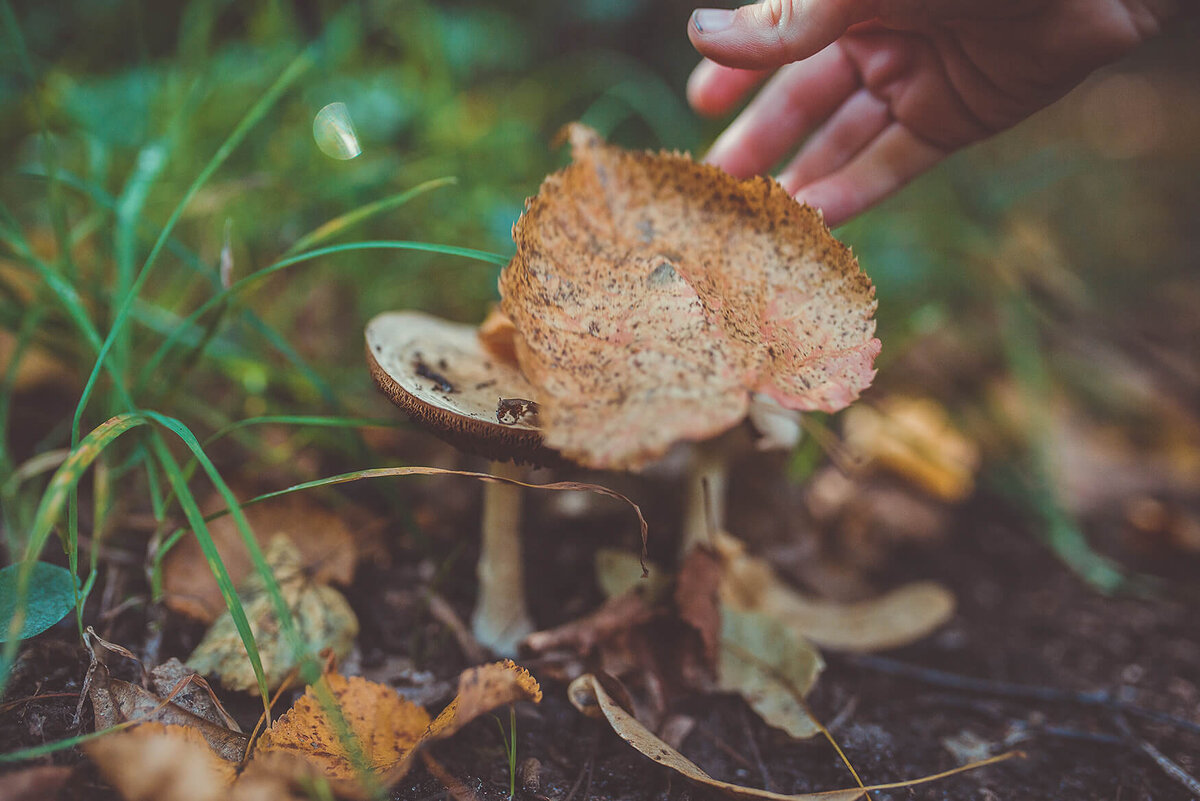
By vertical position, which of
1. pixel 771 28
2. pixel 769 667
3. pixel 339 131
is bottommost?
pixel 769 667

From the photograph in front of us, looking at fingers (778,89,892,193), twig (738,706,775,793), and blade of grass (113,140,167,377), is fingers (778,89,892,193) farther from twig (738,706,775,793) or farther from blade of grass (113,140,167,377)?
blade of grass (113,140,167,377)

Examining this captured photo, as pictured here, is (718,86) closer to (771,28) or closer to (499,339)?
(771,28)

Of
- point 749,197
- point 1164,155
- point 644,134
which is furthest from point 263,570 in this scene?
point 1164,155

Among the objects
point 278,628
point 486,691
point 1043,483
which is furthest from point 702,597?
point 1043,483

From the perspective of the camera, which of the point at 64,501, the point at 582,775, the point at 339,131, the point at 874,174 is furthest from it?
the point at 874,174

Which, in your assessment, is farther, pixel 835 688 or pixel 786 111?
pixel 786 111
